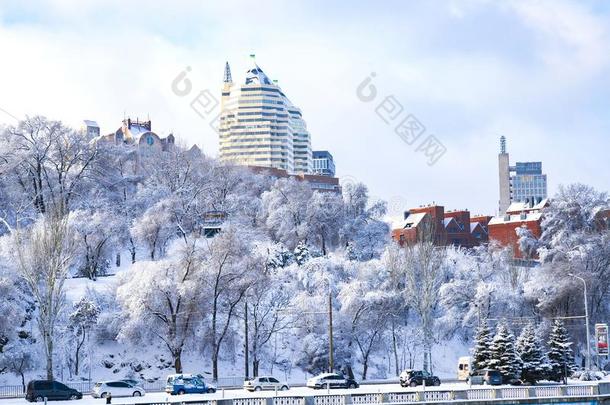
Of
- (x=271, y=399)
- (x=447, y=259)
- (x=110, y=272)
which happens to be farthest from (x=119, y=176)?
(x=271, y=399)

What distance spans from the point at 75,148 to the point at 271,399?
6274cm

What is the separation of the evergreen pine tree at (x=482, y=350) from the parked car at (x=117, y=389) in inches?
943

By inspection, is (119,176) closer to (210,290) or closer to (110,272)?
(110,272)

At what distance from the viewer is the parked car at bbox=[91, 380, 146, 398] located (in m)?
53.4

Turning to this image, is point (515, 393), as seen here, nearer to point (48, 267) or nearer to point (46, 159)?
point (48, 267)

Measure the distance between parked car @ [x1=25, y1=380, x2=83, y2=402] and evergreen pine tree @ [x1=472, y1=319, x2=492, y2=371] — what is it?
2819 centimetres

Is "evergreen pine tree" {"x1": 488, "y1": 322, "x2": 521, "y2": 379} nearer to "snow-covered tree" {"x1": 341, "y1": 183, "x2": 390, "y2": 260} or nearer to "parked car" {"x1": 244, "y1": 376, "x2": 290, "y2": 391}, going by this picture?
"parked car" {"x1": 244, "y1": 376, "x2": 290, "y2": 391}

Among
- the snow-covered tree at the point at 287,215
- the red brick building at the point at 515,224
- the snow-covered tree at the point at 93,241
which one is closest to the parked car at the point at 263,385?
the snow-covered tree at the point at 93,241

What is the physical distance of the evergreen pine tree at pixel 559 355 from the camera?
62.2 metres

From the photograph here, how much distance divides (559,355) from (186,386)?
86.6 ft

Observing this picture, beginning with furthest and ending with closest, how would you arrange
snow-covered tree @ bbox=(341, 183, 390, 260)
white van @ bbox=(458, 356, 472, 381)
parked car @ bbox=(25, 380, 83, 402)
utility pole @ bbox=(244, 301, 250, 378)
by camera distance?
snow-covered tree @ bbox=(341, 183, 390, 260) < utility pole @ bbox=(244, 301, 250, 378) < white van @ bbox=(458, 356, 472, 381) < parked car @ bbox=(25, 380, 83, 402)

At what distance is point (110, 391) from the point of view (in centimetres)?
5391

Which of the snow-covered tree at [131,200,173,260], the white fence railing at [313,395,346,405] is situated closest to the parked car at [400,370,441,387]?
the white fence railing at [313,395,346,405]

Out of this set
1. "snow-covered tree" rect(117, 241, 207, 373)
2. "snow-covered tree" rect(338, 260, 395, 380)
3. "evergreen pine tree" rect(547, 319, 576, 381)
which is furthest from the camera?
"snow-covered tree" rect(338, 260, 395, 380)
